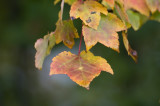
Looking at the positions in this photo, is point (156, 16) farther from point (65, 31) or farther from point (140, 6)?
point (65, 31)

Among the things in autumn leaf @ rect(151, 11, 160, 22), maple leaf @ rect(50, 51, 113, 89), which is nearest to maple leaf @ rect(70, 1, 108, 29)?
maple leaf @ rect(50, 51, 113, 89)

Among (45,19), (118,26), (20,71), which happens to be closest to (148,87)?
(45,19)

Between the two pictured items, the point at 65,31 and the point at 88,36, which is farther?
the point at 65,31

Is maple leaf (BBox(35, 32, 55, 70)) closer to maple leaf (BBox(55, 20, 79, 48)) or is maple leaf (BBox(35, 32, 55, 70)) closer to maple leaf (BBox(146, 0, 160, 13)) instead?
maple leaf (BBox(55, 20, 79, 48))

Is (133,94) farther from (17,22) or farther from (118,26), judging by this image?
(118,26)

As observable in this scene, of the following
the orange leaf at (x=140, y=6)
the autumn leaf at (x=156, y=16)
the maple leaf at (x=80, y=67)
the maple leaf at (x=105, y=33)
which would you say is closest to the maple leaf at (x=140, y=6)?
the orange leaf at (x=140, y=6)

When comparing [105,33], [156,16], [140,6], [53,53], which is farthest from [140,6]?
[53,53]

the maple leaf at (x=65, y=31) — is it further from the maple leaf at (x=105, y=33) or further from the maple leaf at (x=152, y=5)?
the maple leaf at (x=152, y=5)
